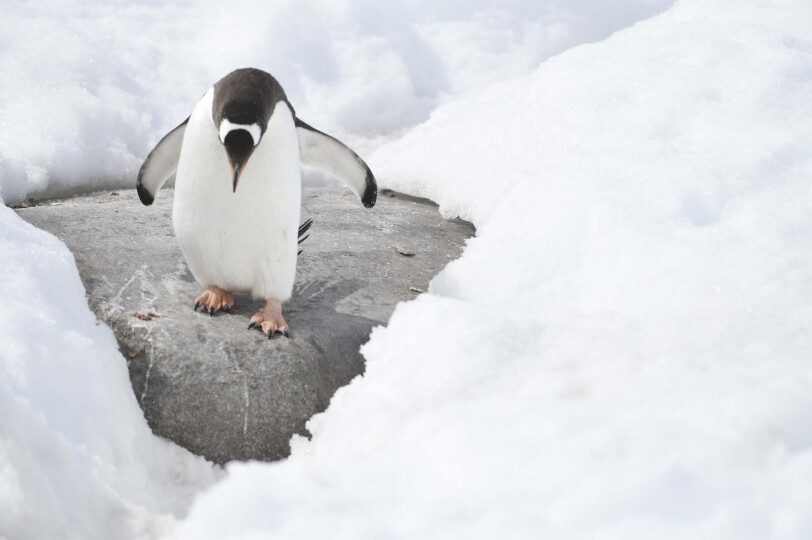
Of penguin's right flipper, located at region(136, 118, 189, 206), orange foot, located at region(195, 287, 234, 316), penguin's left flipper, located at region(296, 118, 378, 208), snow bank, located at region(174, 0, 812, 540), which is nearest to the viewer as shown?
snow bank, located at region(174, 0, 812, 540)

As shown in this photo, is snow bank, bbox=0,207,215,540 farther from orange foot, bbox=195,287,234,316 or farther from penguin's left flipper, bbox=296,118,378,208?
penguin's left flipper, bbox=296,118,378,208

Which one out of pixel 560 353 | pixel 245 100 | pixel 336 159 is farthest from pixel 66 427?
pixel 336 159

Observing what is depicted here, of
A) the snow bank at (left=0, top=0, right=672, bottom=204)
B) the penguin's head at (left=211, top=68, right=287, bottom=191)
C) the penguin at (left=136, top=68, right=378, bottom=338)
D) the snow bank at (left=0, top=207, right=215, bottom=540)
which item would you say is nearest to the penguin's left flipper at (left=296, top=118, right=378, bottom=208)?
the penguin at (left=136, top=68, right=378, bottom=338)

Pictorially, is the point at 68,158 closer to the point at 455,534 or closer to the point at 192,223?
the point at 192,223

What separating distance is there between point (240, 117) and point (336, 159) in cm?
73

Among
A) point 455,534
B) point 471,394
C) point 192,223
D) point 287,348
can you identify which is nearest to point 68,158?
point 192,223

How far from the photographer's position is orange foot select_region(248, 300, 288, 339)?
2609mm

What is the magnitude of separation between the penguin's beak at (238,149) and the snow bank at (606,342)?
614 millimetres

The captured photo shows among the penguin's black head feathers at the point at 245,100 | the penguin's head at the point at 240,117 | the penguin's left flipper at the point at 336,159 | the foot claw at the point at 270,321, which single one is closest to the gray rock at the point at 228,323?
the foot claw at the point at 270,321

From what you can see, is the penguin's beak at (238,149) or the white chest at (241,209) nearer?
the penguin's beak at (238,149)

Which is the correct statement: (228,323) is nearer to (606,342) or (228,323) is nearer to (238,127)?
(238,127)

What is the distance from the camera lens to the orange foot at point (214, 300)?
2.72 m

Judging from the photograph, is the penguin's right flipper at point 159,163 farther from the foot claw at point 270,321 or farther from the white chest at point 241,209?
the foot claw at point 270,321

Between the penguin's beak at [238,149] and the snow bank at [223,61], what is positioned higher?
the penguin's beak at [238,149]
